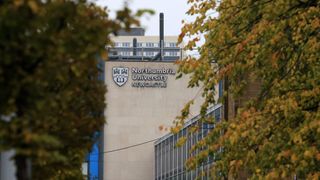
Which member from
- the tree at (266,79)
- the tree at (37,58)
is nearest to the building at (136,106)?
the tree at (266,79)

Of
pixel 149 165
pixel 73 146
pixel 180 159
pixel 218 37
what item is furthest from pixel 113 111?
pixel 73 146

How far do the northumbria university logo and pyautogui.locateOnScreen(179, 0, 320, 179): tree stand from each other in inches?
2296

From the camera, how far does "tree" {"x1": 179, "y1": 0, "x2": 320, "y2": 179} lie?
1379 cm

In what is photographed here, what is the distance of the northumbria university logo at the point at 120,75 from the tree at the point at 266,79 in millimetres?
58311

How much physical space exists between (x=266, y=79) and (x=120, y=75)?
2358 inches

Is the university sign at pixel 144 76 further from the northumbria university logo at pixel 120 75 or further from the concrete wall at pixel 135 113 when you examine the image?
the concrete wall at pixel 135 113

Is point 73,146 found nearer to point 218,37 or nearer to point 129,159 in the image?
point 218,37

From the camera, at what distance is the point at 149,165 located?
73125 millimetres

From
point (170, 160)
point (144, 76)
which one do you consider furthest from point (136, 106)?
point (170, 160)

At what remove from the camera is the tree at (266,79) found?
13.8 m

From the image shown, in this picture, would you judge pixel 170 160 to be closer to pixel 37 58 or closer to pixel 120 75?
pixel 120 75

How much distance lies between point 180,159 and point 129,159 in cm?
1711

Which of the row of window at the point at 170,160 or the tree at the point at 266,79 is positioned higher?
the tree at the point at 266,79

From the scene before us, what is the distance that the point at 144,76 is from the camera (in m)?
76.0
